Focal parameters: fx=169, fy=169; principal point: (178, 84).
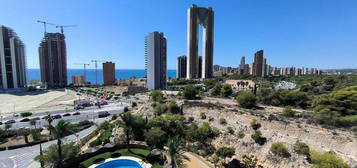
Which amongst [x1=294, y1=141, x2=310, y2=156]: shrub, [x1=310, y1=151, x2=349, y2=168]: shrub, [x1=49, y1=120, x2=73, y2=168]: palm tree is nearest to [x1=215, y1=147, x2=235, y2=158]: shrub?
[x1=294, y1=141, x2=310, y2=156]: shrub

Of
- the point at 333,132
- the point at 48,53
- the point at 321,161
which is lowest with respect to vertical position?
the point at 321,161

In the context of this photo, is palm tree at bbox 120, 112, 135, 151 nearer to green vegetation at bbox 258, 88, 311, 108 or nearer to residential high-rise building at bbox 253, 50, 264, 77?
green vegetation at bbox 258, 88, 311, 108

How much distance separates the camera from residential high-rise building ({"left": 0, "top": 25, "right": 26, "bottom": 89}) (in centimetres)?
7819

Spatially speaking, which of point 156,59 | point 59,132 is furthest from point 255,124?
point 156,59

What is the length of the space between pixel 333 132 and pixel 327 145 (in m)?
2.34

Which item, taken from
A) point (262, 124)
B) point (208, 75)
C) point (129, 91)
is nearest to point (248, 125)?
point (262, 124)

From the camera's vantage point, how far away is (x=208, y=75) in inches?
4112

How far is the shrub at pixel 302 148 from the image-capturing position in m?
18.9

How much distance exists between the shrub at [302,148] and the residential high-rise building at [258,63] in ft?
320

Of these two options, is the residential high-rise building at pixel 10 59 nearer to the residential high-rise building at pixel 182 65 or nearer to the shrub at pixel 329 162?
the residential high-rise building at pixel 182 65

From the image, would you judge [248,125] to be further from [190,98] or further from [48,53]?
[48,53]

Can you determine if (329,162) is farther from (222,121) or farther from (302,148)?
(222,121)

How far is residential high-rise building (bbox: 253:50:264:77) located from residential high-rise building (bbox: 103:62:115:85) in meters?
91.5

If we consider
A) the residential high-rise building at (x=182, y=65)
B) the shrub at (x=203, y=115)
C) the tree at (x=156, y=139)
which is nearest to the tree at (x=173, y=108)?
the shrub at (x=203, y=115)
